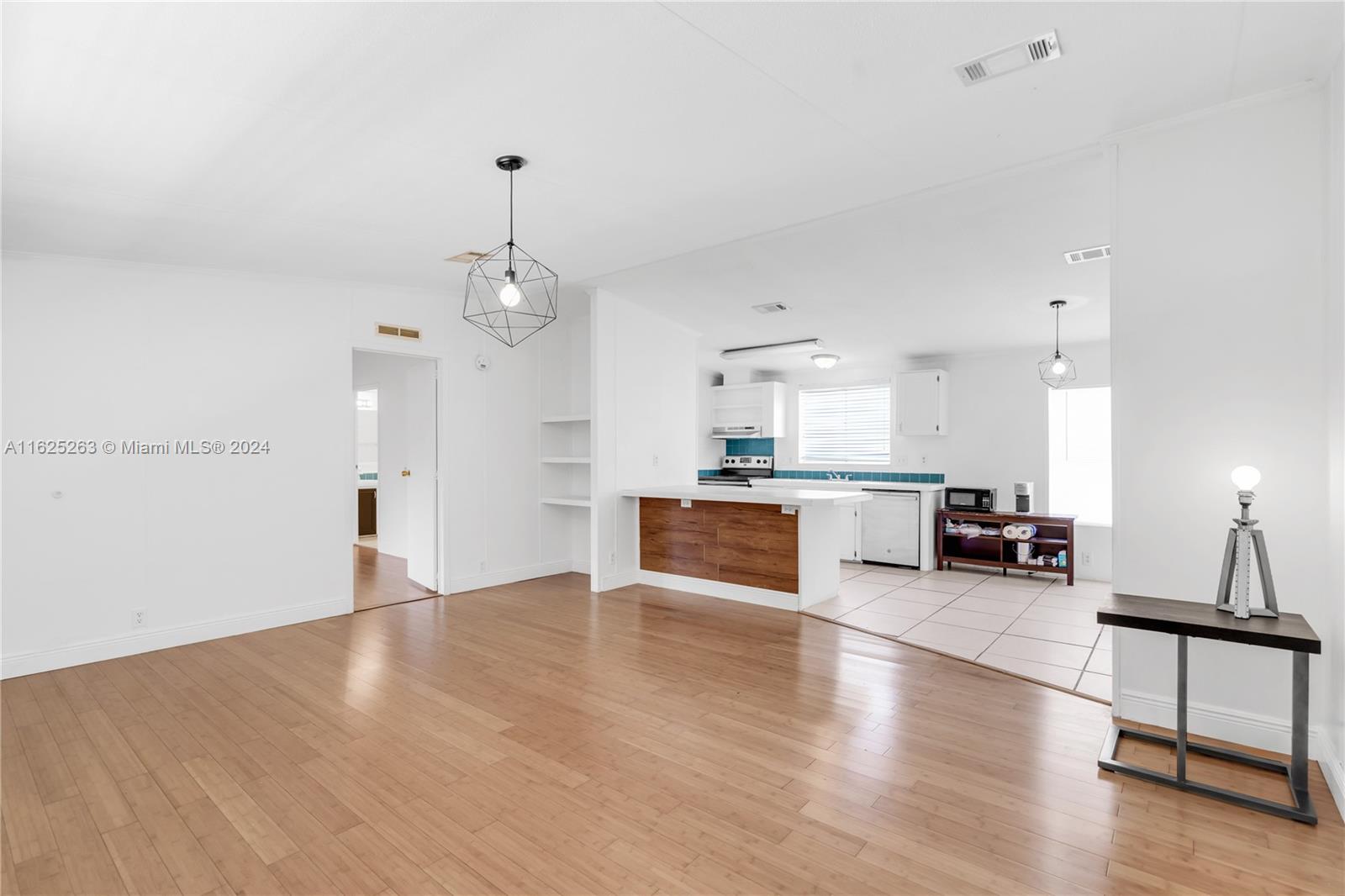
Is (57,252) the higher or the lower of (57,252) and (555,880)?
the higher

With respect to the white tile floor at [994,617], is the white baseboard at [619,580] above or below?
above

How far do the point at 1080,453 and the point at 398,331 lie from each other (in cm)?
702

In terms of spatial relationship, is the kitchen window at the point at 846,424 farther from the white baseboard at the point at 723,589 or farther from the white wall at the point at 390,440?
the white wall at the point at 390,440

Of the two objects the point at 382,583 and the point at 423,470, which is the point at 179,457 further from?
the point at 382,583

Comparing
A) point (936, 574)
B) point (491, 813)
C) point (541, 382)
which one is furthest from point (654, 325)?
point (491, 813)

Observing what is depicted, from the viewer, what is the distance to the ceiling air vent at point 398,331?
543 centimetres

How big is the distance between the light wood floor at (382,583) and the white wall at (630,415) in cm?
177

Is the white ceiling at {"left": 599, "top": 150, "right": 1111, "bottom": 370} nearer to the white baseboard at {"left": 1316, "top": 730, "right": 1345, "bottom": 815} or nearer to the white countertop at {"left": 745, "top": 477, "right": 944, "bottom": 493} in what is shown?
the white countertop at {"left": 745, "top": 477, "right": 944, "bottom": 493}

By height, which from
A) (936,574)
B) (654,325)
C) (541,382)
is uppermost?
(654,325)

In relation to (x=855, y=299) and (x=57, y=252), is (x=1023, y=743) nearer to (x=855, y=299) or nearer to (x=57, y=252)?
(x=855, y=299)

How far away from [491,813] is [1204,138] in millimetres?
3907

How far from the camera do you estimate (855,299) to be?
5.42 metres

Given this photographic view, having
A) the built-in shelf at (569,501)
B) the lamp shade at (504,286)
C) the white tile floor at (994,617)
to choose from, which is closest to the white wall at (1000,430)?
the white tile floor at (994,617)

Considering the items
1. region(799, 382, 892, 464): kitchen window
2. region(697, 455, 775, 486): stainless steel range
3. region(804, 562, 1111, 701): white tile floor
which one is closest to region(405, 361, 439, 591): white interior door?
region(804, 562, 1111, 701): white tile floor
